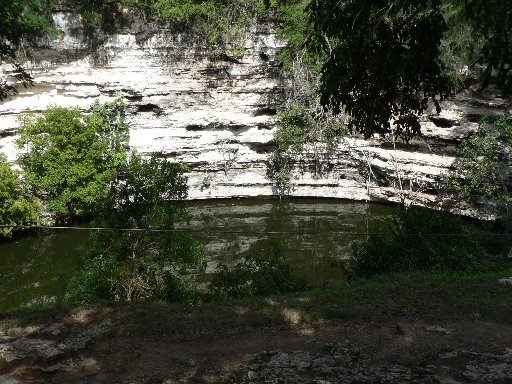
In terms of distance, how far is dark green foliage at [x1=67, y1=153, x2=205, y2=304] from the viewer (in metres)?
10.1

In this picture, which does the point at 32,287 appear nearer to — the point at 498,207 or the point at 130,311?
the point at 130,311

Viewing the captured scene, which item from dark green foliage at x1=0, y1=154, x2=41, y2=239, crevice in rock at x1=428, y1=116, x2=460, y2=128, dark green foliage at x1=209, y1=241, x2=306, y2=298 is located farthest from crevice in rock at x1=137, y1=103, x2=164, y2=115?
dark green foliage at x1=209, y1=241, x2=306, y2=298

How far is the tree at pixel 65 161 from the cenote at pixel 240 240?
4.35 feet

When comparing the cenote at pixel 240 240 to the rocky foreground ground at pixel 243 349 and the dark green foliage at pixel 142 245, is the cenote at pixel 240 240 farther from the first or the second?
the rocky foreground ground at pixel 243 349

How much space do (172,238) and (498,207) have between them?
38.6ft

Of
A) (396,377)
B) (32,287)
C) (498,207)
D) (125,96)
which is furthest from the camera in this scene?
(125,96)

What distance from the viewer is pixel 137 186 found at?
10.4 metres

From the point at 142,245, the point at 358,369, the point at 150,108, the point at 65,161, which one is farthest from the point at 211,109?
the point at 358,369

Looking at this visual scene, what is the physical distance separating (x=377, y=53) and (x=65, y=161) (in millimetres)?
A: 14292

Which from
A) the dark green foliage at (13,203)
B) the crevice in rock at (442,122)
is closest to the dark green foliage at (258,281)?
the dark green foliage at (13,203)

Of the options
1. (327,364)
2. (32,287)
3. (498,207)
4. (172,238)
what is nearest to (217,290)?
(172,238)

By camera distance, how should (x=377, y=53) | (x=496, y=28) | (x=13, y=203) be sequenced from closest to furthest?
1. (x=496, y=28)
2. (x=377, y=53)
3. (x=13, y=203)

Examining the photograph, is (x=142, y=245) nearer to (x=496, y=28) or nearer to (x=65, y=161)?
(x=496, y=28)

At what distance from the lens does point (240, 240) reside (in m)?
17.6
